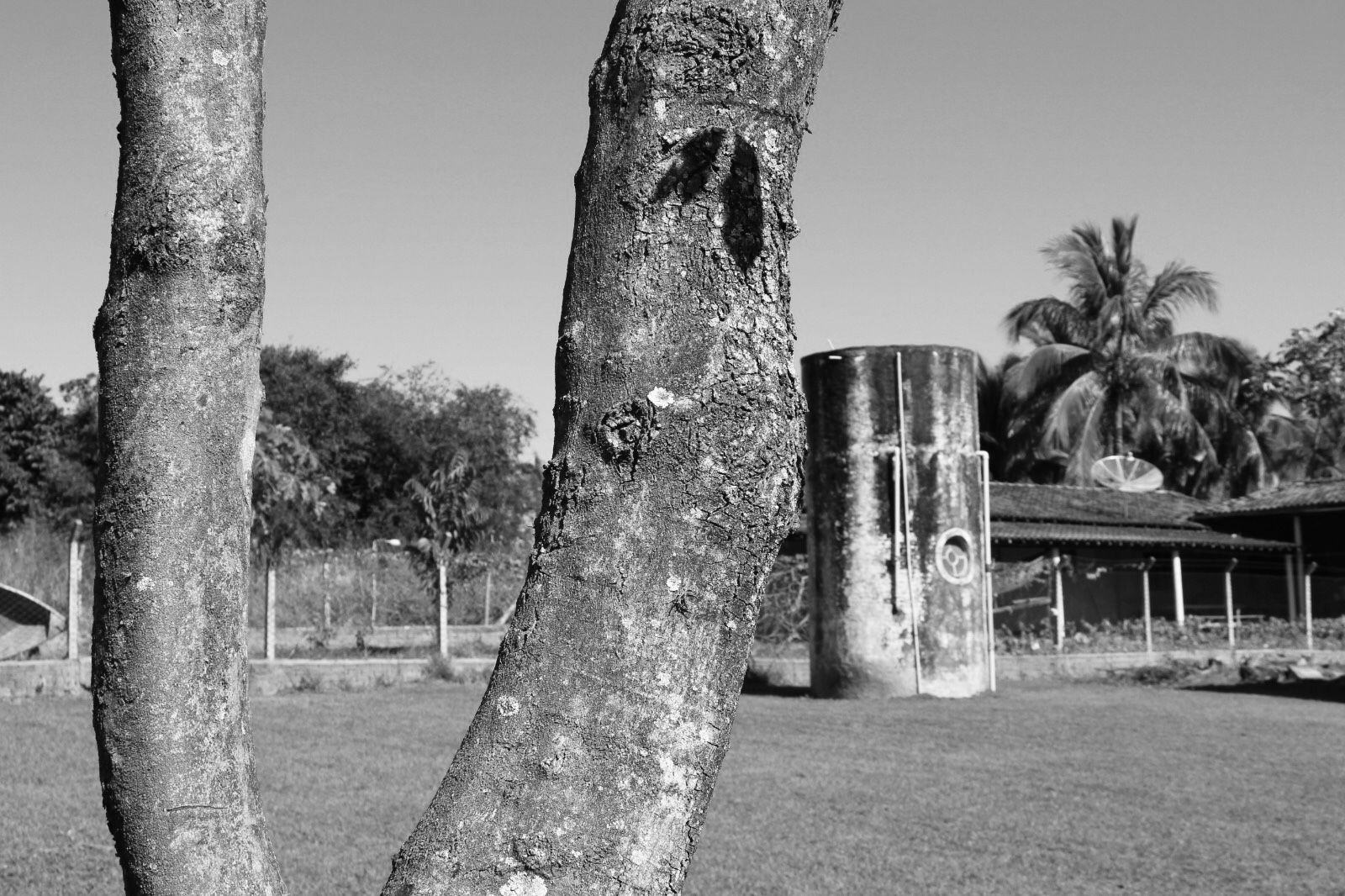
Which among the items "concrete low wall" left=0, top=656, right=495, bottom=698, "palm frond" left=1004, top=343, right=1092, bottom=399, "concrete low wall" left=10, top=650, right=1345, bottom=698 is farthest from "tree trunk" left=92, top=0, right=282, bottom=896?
"palm frond" left=1004, top=343, right=1092, bottom=399

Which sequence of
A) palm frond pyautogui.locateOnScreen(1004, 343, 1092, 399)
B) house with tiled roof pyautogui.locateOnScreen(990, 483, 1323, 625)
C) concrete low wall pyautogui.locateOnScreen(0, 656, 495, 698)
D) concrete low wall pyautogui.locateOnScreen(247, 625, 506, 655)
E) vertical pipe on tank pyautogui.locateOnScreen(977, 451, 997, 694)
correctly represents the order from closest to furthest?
concrete low wall pyautogui.locateOnScreen(0, 656, 495, 698), vertical pipe on tank pyautogui.locateOnScreen(977, 451, 997, 694), concrete low wall pyautogui.locateOnScreen(247, 625, 506, 655), house with tiled roof pyautogui.locateOnScreen(990, 483, 1323, 625), palm frond pyautogui.locateOnScreen(1004, 343, 1092, 399)

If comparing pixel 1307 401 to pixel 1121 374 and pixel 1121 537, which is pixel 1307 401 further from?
pixel 1121 537

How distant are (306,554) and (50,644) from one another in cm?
362

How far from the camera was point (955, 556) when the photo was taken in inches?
647

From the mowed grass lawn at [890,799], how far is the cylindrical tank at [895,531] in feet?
5.28

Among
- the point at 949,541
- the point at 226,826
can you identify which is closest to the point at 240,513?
the point at 226,826

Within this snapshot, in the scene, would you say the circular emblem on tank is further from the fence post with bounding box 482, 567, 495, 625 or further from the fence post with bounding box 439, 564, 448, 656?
the fence post with bounding box 482, 567, 495, 625

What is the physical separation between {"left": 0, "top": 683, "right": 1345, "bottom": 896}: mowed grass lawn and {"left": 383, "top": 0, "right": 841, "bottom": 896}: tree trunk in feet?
14.3

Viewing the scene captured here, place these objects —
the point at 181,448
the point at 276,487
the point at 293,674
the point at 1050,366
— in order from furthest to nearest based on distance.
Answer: the point at 1050,366 < the point at 276,487 < the point at 293,674 < the point at 181,448

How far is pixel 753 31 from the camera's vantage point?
2.08 metres

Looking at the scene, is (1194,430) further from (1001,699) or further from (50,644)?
(50,644)

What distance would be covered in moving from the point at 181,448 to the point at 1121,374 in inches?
1431

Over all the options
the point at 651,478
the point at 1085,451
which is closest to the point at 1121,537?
the point at 1085,451

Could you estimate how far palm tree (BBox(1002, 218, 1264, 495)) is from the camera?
36219 mm
